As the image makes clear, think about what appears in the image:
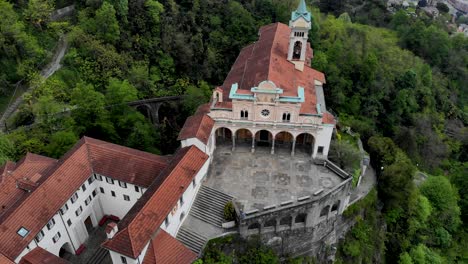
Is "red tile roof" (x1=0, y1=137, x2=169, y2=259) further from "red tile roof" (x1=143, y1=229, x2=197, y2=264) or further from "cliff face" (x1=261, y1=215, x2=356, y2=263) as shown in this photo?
"cliff face" (x1=261, y1=215, x2=356, y2=263)

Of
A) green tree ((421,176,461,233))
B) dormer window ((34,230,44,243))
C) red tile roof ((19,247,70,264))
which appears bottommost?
green tree ((421,176,461,233))

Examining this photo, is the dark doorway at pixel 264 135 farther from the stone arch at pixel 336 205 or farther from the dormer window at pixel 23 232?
the dormer window at pixel 23 232

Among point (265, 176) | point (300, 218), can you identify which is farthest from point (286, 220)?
point (265, 176)

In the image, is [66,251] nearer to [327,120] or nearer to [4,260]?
[4,260]

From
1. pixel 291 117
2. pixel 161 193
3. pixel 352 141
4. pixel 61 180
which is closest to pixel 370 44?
pixel 352 141

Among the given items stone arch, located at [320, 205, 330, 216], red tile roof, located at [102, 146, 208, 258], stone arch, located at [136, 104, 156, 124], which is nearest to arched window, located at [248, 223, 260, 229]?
stone arch, located at [320, 205, 330, 216]
